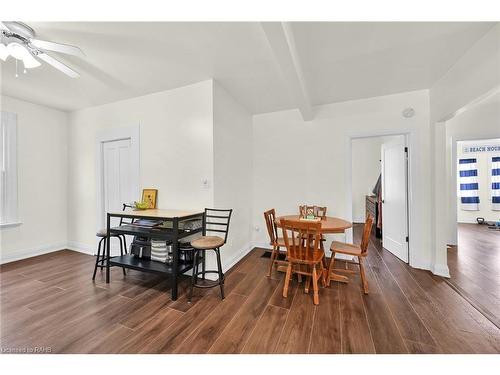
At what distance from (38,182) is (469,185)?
422 inches

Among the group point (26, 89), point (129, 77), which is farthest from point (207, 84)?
point (26, 89)

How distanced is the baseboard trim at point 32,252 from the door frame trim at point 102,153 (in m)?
1.01

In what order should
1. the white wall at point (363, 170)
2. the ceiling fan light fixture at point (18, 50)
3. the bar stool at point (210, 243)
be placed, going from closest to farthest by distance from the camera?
the ceiling fan light fixture at point (18, 50)
the bar stool at point (210, 243)
the white wall at point (363, 170)

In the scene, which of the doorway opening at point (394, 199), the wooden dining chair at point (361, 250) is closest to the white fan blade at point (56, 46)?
the wooden dining chair at point (361, 250)

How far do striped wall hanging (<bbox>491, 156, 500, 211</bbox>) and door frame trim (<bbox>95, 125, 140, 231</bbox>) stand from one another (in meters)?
9.24

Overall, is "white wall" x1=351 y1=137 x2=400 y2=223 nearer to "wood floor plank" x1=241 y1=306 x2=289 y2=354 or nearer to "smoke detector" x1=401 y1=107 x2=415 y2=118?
"smoke detector" x1=401 y1=107 x2=415 y2=118

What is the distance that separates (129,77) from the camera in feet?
8.18

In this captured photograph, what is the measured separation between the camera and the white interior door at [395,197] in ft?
9.73

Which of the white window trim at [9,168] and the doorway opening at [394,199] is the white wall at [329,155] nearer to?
the doorway opening at [394,199]

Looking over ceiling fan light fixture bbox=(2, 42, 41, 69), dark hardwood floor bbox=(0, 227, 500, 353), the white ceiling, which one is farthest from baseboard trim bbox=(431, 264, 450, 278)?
ceiling fan light fixture bbox=(2, 42, 41, 69)

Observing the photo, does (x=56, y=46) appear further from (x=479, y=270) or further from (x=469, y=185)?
(x=469, y=185)

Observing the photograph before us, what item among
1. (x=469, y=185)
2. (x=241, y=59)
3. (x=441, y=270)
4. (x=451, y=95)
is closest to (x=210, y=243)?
(x=241, y=59)

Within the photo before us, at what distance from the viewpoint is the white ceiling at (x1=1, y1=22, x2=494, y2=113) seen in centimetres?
169
